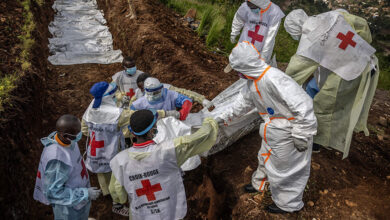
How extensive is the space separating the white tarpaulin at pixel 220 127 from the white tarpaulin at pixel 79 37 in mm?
4340

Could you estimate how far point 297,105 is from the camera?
2.22 m

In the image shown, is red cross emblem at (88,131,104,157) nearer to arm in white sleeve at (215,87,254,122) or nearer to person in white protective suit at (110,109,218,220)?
person in white protective suit at (110,109,218,220)

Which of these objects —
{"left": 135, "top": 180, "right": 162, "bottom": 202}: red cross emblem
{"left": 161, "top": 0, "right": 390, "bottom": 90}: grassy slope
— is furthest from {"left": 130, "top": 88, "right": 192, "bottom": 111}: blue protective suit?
{"left": 161, "top": 0, "right": 390, "bottom": 90}: grassy slope

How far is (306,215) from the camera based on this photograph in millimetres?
2766

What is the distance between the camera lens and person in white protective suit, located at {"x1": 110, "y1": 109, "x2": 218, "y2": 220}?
2047 millimetres

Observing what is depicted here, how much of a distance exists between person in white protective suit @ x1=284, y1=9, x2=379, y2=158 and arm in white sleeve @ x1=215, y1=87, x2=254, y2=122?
56 centimetres

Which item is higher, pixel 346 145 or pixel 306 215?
pixel 346 145

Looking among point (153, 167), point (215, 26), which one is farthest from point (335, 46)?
point (215, 26)

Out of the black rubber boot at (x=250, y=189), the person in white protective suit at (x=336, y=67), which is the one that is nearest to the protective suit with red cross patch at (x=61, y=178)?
the black rubber boot at (x=250, y=189)

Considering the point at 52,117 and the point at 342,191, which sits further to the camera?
the point at 52,117

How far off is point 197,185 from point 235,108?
4.36 ft

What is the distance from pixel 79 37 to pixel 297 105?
7252 mm

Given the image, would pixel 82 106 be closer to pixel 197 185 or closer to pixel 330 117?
pixel 197 185

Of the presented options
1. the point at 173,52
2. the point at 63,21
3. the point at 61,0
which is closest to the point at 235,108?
the point at 173,52
